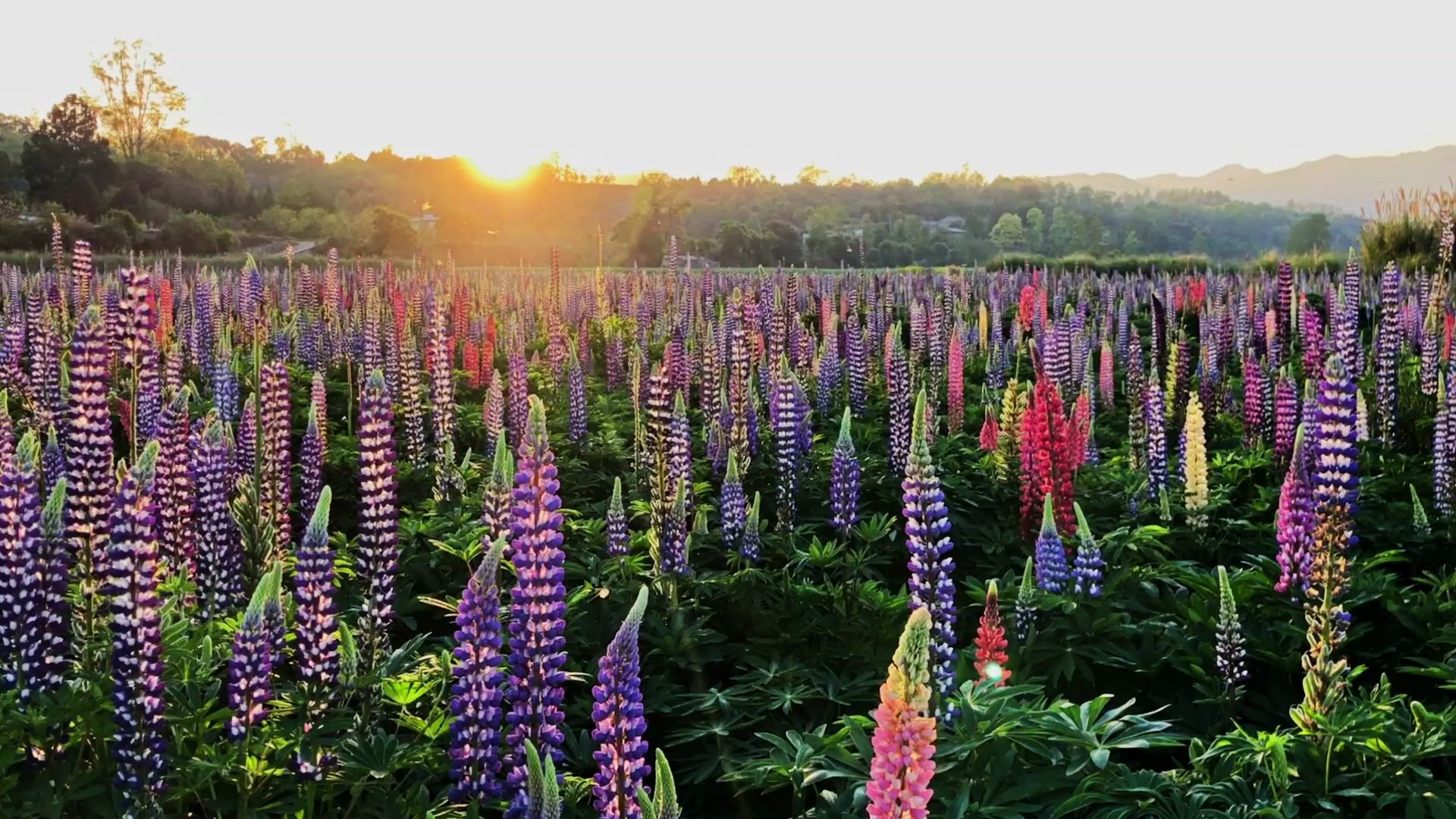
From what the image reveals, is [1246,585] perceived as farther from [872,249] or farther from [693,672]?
[872,249]

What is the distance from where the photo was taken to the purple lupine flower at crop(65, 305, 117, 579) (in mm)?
3945

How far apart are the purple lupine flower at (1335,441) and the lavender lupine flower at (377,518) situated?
3.84m

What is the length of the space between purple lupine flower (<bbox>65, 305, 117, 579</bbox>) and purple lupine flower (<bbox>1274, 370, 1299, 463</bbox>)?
6996 millimetres

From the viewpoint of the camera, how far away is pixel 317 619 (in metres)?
3.68

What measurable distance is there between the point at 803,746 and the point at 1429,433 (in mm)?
7396

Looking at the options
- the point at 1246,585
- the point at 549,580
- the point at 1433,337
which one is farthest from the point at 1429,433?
the point at 549,580

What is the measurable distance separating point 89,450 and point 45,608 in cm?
80

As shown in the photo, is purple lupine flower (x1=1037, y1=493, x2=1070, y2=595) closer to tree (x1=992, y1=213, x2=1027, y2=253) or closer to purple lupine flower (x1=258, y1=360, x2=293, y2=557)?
purple lupine flower (x1=258, y1=360, x2=293, y2=557)

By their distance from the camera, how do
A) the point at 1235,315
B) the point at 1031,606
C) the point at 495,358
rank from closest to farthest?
1. the point at 1031,606
2. the point at 495,358
3. the point at 1235,315

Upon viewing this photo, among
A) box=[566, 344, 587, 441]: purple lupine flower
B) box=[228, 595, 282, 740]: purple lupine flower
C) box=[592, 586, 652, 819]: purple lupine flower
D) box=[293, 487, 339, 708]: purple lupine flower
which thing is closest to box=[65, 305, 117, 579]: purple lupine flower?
box=[293, 487, 339, 708]: purple lupine flower

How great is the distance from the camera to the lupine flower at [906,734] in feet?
6.73

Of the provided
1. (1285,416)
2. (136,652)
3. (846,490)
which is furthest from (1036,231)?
(136,652)

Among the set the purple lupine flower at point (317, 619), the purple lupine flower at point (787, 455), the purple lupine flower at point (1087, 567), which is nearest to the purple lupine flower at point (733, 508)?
the purple lupine flower at point (787, 455)

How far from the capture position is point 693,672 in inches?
198
